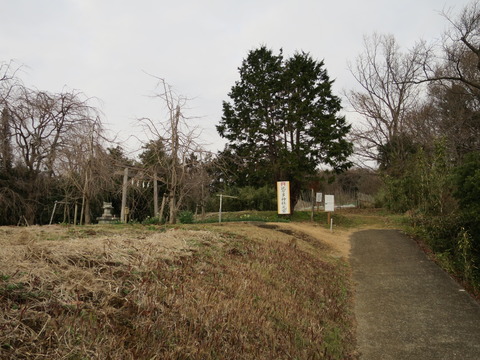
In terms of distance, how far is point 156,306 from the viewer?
363cm

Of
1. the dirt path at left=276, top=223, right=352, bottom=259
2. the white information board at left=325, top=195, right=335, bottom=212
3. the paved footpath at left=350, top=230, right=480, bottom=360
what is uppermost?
the white information board at left=325, top=195, right=335, bottom=212

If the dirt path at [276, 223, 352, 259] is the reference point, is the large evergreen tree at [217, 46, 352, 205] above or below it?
above

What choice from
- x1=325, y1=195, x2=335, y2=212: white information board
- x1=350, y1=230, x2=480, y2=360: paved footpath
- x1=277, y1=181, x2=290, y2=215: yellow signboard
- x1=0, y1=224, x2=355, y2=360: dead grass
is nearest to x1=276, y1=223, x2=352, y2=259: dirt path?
x1=350, y1=230, x2=480, y2=360: paved footpath

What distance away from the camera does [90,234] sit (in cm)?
733

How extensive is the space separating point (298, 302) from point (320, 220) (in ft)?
53.3

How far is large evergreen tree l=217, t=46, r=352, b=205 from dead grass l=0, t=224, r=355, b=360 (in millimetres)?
14811

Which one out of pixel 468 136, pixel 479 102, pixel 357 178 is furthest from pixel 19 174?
pixel 357 178

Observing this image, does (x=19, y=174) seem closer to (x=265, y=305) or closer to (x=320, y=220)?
(x=265, y=305)

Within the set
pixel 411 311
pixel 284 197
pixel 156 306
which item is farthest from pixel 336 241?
pixel 156 306

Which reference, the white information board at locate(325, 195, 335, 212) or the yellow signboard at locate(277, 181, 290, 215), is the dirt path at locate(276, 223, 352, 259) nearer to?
the white information board at locate(325, 195, 335, 212)

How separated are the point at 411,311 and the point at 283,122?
16.2m

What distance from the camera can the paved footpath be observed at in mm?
4977

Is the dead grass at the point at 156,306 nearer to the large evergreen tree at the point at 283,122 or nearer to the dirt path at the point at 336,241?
the dirt path at the point at 336,241

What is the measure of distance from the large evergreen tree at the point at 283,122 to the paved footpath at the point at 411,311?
10.7 m
